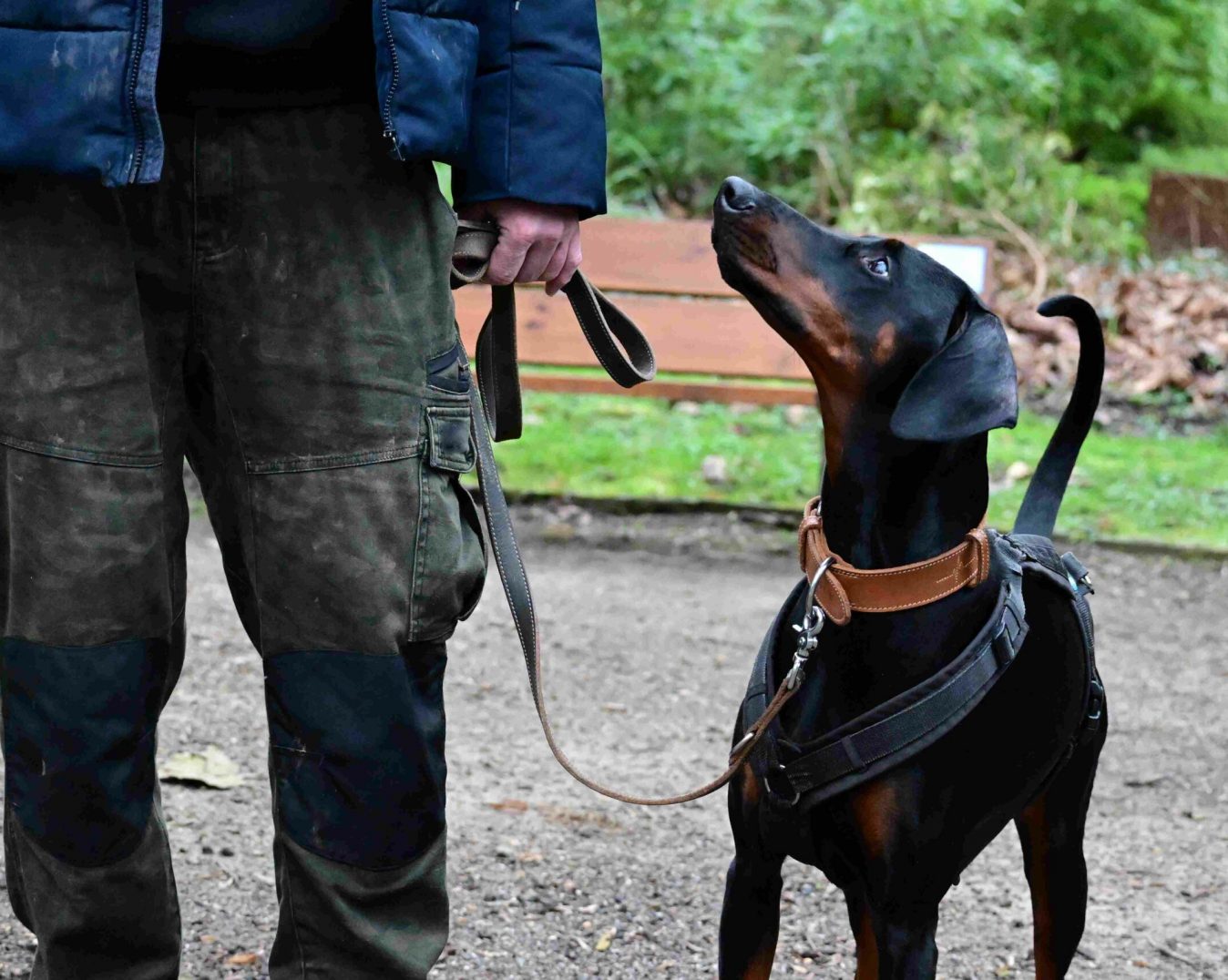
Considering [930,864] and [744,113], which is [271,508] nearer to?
[930,864]

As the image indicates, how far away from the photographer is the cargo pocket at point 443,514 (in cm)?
A: 212

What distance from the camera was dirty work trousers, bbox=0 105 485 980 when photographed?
199 cm

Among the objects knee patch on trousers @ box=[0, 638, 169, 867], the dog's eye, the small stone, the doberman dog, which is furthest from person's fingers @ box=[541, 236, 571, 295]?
the small stone

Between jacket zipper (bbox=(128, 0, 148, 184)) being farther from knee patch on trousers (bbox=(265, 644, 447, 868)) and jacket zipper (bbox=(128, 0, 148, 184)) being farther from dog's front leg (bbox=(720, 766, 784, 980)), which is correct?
dog's front leg (bbox=(720, 766, 784, 980))

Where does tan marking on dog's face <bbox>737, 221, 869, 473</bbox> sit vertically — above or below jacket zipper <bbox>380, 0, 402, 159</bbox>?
below

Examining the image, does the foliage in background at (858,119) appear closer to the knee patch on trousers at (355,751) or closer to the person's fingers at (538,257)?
the person's fingers at (538,257)

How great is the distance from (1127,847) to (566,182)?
2.28 metres

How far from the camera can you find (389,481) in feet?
6.88

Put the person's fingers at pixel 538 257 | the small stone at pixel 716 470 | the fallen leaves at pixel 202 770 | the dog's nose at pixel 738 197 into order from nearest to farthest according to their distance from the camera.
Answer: the person's fingers at pixel 538 257, the dog's nose at pixel 738 197, the fallen leaves at pixel 202 770, the small stone at pixel 716 470

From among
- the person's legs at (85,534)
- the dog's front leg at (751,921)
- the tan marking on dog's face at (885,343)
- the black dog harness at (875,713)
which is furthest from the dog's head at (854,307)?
the person's legs at (85,534)

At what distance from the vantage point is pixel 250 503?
82.6 inches

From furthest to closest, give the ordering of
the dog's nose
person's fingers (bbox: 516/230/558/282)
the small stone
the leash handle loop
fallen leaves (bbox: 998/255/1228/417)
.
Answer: fallen leaves (bbox: 998/255/1228/417)
the small stone
the leash handle loop
the dog's nose
person's fingers (bbox: 516/230/558/282)

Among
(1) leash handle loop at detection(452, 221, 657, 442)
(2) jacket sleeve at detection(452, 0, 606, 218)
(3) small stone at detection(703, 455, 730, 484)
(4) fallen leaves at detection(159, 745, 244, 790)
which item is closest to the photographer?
(2) jacket sleeve at detection(452, 0, 606, 218)

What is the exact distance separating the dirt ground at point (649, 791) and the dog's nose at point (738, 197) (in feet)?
4.80
